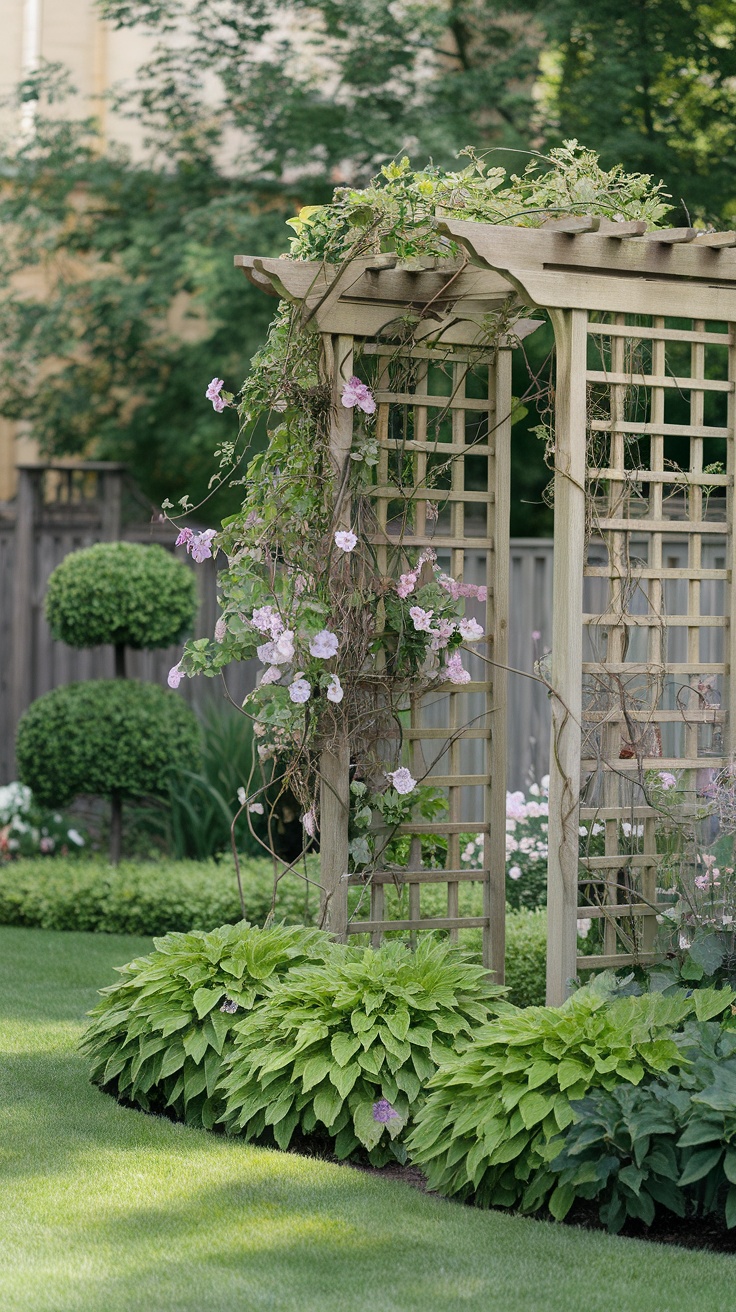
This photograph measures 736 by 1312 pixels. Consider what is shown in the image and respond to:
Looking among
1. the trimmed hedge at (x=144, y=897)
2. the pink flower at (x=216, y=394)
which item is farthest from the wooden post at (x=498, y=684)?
the trimmed hedge at (x=144, y=897)

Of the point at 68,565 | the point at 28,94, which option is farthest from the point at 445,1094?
the point at 28,94

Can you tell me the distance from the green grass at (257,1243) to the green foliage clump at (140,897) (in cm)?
271

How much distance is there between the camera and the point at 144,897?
6.69 meters

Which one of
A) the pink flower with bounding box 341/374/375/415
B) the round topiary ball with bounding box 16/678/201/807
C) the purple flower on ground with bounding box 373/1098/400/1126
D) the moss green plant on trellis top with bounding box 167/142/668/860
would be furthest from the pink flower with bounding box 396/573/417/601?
the round topiary ball with bounding box 16/678/201/807

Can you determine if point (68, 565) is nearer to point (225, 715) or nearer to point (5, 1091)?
point (225, 715)

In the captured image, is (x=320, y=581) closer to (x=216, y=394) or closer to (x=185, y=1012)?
(x=216, y=394)

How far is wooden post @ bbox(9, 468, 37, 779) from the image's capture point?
877 cm

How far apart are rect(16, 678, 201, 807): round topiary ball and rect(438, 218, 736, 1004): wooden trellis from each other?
3.49m

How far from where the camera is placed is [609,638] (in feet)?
13.4

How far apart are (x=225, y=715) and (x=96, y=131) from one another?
17.4 ft

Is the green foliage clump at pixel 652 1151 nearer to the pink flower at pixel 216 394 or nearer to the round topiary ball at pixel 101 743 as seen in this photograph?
the pink flower at pixel 216 394

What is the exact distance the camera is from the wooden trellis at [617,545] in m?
3.79

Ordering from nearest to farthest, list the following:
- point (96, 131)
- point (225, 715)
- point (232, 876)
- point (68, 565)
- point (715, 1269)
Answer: point (715, 1269) → point (232, 876) → point (68, 565) → point (225, 715) → point (96, 131)

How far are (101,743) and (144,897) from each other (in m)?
0.93
